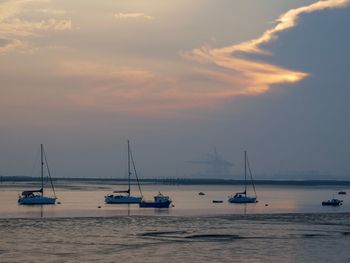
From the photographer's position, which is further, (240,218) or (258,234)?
(240,218)

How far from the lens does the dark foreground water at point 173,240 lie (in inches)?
2019

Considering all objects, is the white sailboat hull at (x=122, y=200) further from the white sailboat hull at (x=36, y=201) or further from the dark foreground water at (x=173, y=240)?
the dark foreground water at (x=173, y=240)

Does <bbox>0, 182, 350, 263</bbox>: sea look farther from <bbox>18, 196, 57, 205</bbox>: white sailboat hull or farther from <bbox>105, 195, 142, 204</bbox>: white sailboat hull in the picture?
<bbox>105, 195, 142, 204</bbox>: white sailboat hull

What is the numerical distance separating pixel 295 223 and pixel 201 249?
29.3 m

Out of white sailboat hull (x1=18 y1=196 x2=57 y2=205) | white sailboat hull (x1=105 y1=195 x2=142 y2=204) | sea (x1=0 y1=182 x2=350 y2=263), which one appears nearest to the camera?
sea (x1=0 y1=182 x2=350 y2=263)

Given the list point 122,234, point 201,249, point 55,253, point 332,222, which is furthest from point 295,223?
point 55,253

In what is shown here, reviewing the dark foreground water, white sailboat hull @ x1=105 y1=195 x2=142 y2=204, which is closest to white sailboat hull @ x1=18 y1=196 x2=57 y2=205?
white sailboat hull @ x1=105 y1=195 x2=142 y2=204

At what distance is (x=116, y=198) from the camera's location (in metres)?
138

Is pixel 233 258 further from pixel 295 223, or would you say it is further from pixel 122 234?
pixel 295 223

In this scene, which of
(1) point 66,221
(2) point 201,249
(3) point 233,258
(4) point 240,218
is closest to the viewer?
(3) point 233,258

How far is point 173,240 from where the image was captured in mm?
61156

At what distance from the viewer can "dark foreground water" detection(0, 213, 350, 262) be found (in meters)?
51.3

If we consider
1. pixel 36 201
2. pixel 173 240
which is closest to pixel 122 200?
pixel 36 201

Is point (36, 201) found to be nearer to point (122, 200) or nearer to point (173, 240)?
point (122, 200)
